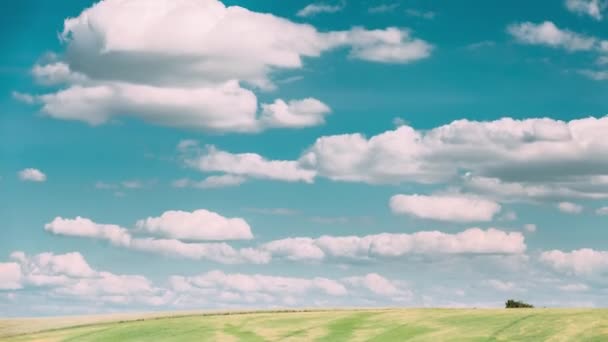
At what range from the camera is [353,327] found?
6900 centimetres

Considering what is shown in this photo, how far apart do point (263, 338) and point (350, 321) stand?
33.4 feet

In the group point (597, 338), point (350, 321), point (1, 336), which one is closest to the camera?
point (597, 338)

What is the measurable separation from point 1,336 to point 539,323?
52234 millimetres

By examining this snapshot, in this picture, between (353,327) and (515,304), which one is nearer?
(353,327)

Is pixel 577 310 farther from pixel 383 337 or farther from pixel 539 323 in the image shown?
pixel 383 337

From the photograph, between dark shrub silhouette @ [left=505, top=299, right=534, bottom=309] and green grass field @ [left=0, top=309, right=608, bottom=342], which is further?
dark shrub silhouette @ [left=505, top=299, right=534, bottom=309]

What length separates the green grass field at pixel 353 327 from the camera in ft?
199

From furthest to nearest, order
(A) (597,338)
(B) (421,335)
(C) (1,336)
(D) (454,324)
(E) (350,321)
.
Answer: (C) (1,336) < (E) (350,321) < (D) (454,324) < (B) (421,335) < (A) (597,338)

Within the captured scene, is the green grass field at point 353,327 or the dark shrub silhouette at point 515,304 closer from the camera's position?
the green grass field at point 353,327

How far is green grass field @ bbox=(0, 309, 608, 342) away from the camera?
6078 centimetres

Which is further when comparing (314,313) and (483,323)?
(314,313)

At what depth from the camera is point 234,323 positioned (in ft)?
247

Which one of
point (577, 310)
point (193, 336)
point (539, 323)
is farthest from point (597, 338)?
point (193, 336)

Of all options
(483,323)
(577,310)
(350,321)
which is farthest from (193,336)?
→ (577,310)
